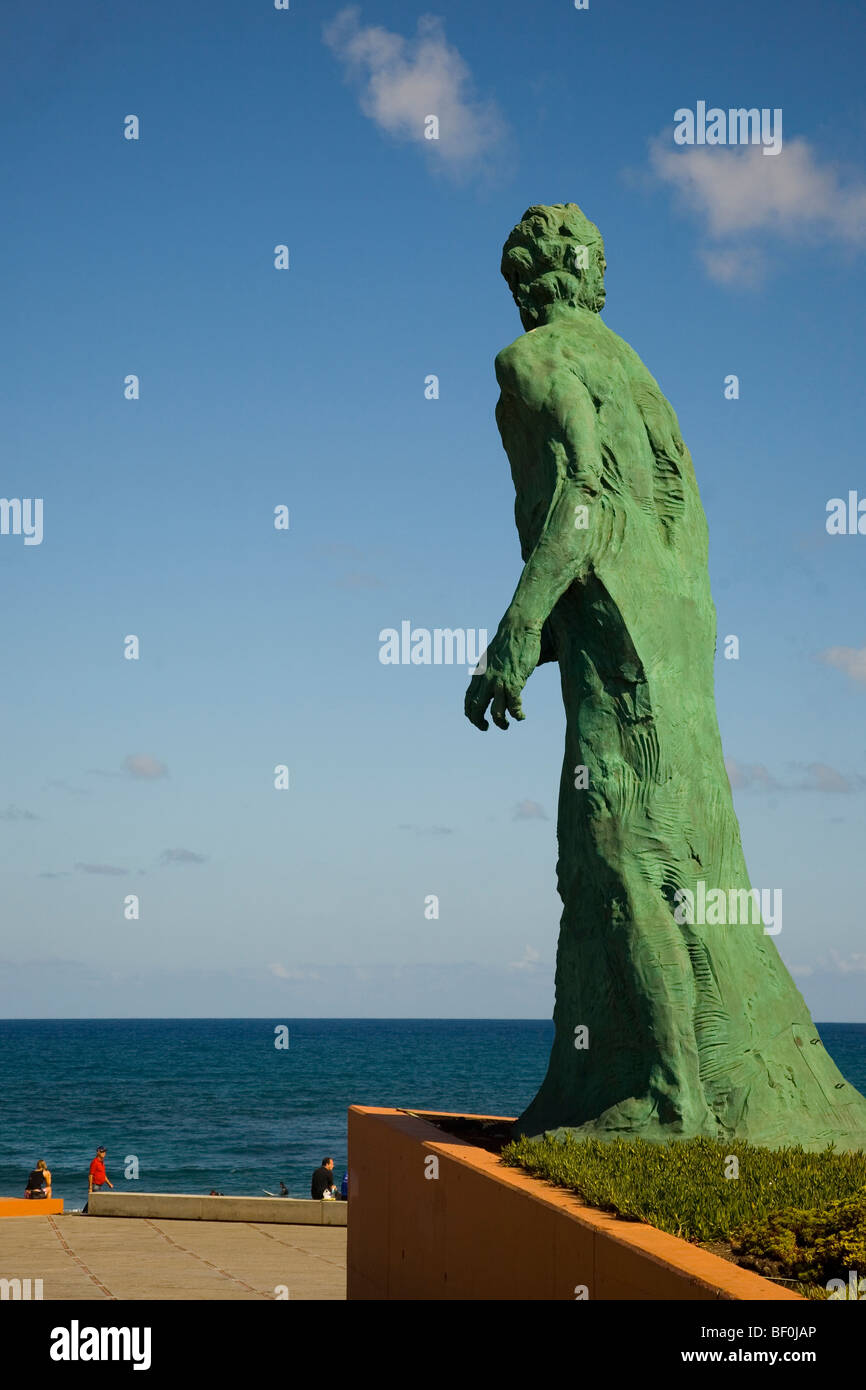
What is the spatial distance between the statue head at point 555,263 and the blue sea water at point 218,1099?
104 ft

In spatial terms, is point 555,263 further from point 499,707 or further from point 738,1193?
point 738,1193

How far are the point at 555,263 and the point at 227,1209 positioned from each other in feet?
38.8

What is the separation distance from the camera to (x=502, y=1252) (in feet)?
20.9

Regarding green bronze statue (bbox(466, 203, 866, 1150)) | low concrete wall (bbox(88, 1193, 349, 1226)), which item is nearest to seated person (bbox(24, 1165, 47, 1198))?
low concrete wall (bbox(88, 1193, 349, 1226))

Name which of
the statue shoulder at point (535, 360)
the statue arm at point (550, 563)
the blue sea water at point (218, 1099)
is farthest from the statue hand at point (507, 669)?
the blue sea water at point (218, 1099)

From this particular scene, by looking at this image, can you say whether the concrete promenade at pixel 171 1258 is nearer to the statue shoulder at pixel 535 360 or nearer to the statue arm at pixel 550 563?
the statue arm at pixel 550 563

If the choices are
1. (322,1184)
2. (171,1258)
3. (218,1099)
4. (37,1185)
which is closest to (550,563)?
(171,1258)

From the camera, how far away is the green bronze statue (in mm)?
6883

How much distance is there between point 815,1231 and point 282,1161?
43682 millimetres

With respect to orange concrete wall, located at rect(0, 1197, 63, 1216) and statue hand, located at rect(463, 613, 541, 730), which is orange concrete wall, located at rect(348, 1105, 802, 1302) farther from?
orange concrete wall, located at rect(0, 1197, 63, 1216)

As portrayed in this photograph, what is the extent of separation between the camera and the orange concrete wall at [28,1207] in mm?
17297

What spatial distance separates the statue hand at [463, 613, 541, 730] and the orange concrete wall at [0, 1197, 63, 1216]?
1222 centimetres
